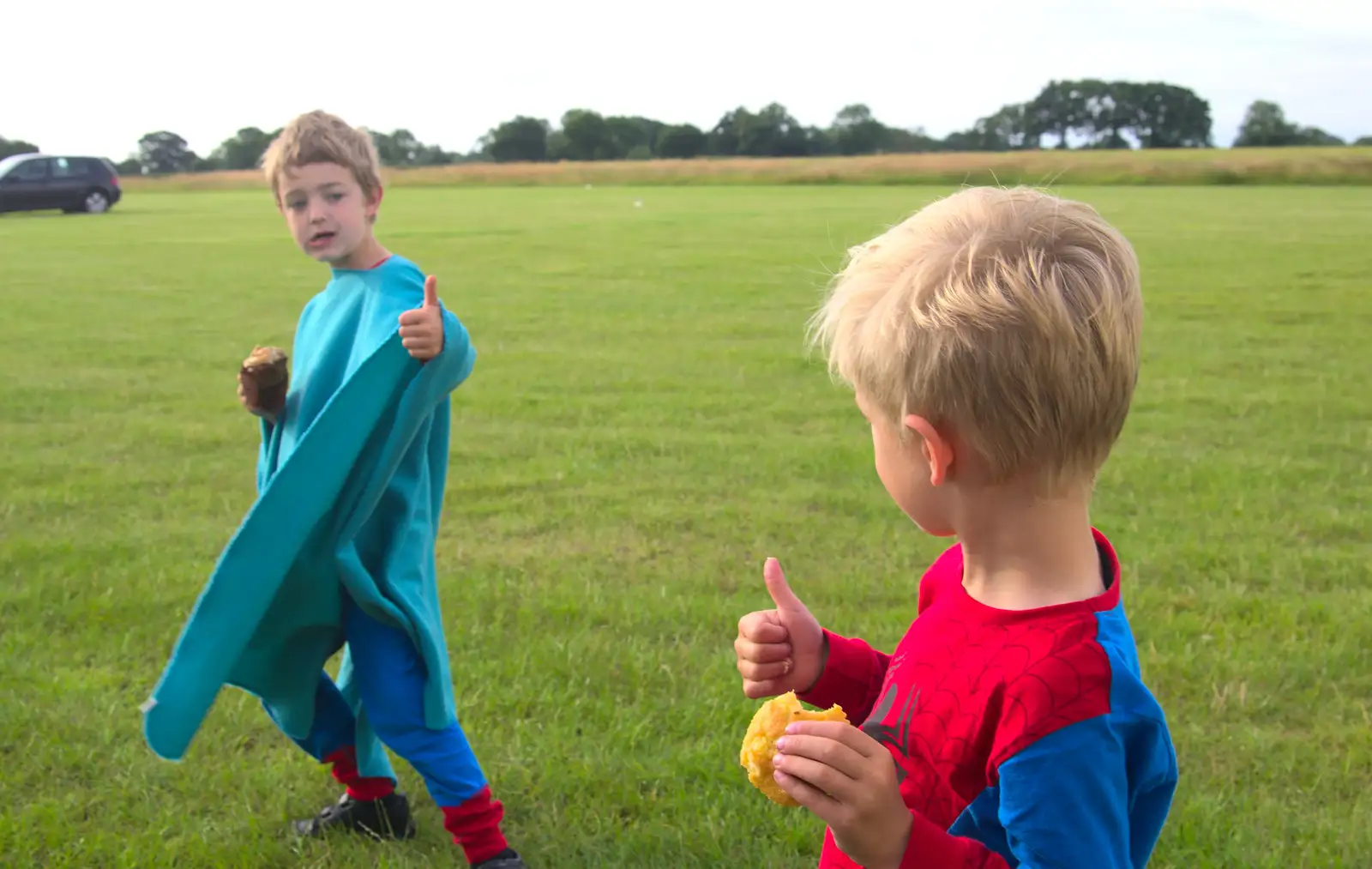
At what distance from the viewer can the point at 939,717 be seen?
1546 millimetres

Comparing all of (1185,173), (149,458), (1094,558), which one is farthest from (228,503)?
Result: (1185,173)

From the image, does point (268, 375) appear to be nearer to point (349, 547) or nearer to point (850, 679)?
point (349, 547)

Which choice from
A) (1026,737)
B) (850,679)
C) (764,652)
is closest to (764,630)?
(764,652)

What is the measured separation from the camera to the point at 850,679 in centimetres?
195

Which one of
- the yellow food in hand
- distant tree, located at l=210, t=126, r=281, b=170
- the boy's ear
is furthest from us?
distant tree, located at l=210, t=126, r=281, b=170

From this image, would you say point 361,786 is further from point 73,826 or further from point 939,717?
point 939,717

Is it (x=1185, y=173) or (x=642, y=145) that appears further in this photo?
(x=642, y=145)

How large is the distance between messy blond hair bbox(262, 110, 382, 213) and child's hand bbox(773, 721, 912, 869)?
2154 millimetres

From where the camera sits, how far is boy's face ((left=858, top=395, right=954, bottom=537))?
1567 millimetres

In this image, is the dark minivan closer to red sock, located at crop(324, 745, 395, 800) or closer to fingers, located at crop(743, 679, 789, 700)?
red sock, located at crop(324, 745, 395, 800)

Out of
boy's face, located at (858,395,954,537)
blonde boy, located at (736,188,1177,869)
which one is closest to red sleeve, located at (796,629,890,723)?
blonde boy, located at (736,188,1177,869)

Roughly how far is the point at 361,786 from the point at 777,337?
25.6 ft

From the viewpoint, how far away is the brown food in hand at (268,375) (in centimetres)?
295

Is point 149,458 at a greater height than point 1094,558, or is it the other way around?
point 1094,558
